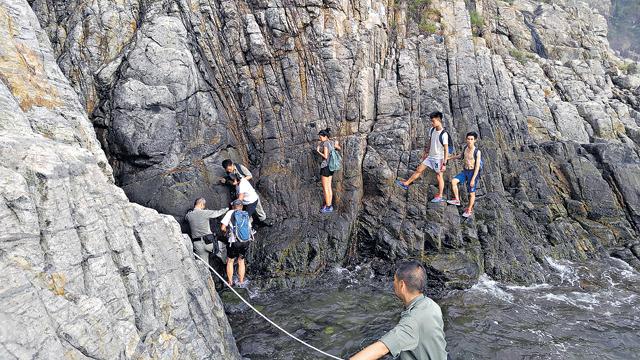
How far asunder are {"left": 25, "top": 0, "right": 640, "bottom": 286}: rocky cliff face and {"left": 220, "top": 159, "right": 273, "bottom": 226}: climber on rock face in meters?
0.39

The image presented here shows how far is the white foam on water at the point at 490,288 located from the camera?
12464mm

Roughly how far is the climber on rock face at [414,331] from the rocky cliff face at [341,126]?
29.7ft

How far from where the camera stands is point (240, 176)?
14164mm

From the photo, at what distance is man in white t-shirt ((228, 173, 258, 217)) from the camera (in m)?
13.6

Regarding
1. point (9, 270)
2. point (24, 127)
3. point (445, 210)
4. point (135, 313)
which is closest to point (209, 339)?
point (135, 313)

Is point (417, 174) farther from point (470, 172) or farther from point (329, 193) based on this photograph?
point (329, 193)

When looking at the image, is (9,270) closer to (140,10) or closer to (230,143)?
(230,143)

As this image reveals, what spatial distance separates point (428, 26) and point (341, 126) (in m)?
7.23

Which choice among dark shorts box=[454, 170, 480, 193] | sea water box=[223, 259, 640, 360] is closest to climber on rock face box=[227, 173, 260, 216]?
sea water box=[223, 259, 640, 360]

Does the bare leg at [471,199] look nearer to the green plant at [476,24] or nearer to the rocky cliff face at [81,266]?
the rocky cliff face at [81,266]

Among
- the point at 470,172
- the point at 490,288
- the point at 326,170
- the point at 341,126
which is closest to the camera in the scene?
the point at 490,288

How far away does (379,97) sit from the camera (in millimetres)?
17203

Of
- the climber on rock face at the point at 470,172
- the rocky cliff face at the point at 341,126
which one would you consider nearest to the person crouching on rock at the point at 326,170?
the rocky cliff face at the point at 341,126

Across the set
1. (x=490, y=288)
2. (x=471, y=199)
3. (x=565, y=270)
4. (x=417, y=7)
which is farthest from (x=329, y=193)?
(x=417, y=7)
